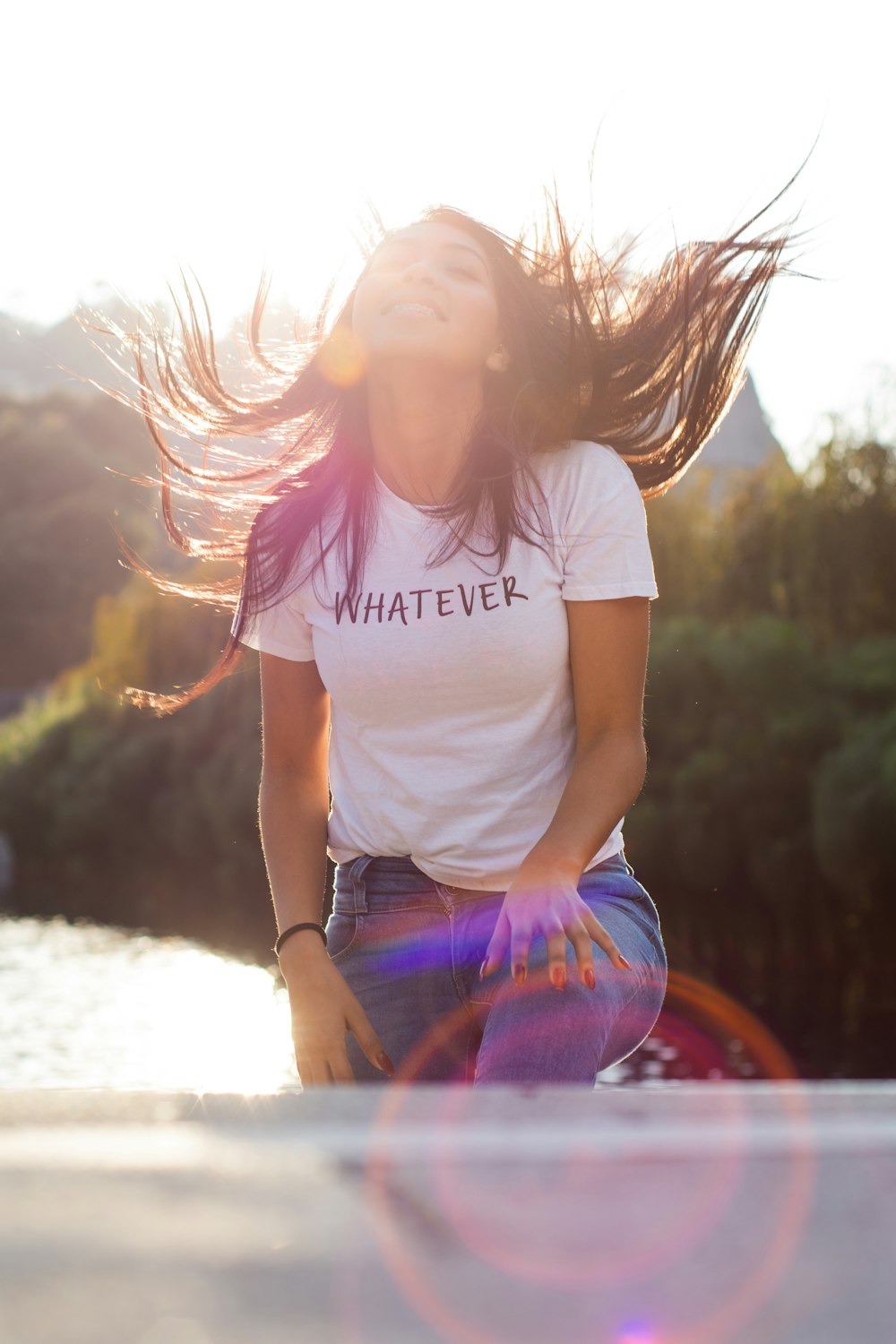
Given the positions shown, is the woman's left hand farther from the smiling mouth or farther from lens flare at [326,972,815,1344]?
lens flare at [326,972,815,1344]

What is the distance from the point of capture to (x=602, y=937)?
4.95ft

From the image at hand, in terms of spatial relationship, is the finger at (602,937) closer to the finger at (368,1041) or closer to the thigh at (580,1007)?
the thigh at (580,1007)

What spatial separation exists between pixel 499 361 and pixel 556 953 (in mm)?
824

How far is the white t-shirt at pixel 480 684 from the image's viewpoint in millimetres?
1767

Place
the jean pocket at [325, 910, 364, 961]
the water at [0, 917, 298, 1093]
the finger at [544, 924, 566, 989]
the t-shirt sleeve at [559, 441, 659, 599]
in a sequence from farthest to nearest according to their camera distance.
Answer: the water at [0, 917, 298, 1093], the jean pocket at [325, 910, 364, 961], the t-shirt sleeve at [559, 441, 659, 599], the finger at [544, 924, 566, 989]

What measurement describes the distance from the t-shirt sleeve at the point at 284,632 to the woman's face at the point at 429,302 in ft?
1.07

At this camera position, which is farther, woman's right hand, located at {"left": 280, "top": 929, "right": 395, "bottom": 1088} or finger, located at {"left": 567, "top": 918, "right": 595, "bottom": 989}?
woman's right hand, located at {"left": 280, "top": 929, "right": 395, "bottom": 1088}

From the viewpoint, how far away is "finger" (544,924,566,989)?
1.48 metres

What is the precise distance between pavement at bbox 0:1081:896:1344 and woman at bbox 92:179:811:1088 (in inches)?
37.2

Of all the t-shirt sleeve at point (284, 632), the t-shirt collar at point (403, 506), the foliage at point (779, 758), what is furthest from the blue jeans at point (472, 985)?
the foliage at point (779, 758)

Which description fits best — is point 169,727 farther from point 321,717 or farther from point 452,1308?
point 452,1308

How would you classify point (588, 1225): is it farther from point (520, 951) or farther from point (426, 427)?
point (426, 427)

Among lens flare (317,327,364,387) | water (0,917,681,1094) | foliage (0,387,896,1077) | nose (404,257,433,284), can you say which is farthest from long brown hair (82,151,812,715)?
water (0,917,681,1094)

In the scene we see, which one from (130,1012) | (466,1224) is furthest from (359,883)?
(130,1012)
